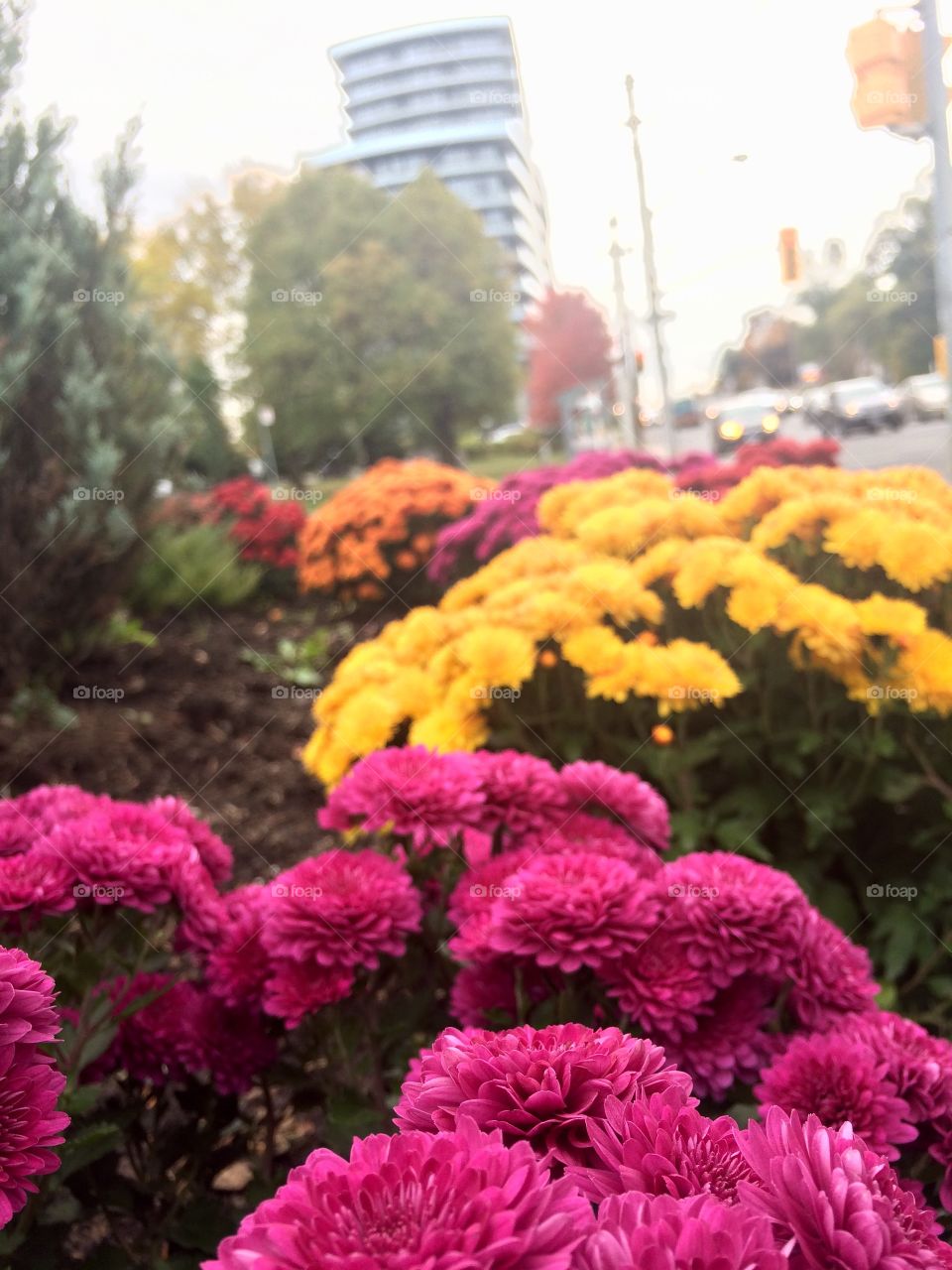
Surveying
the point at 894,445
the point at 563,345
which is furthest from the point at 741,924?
the point at 563,345

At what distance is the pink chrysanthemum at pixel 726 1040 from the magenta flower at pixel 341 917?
1.31ft

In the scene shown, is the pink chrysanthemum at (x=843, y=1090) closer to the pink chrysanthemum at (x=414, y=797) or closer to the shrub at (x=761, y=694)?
the pink chrysanthemum at (x=414, y=797)

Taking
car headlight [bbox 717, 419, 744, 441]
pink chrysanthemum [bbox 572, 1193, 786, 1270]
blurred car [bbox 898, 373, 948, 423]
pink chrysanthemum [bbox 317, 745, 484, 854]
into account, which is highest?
blurred car [bbox 898, 373, 948, 423]

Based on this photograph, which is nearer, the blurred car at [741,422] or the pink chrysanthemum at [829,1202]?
the pink chrysanthemum at [829,1202]


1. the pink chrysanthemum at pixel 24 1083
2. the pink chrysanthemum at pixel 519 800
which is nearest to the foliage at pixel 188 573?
the pink chrysanthemum at pixel 519 800

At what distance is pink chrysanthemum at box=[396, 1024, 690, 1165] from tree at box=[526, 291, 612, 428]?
3530 centimetres

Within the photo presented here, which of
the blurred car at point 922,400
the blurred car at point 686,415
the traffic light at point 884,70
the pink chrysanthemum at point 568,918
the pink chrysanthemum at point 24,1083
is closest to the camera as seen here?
the pink chrysanthemum at point 24,1083

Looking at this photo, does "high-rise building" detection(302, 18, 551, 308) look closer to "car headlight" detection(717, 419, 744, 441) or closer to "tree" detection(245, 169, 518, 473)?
"tree" detection(245, 169, 518, 473)

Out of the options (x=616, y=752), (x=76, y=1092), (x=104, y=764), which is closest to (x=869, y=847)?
(x=616, y=752)

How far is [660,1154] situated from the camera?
682 millimetres

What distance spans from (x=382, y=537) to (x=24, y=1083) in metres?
6.77

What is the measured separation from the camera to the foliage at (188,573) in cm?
649

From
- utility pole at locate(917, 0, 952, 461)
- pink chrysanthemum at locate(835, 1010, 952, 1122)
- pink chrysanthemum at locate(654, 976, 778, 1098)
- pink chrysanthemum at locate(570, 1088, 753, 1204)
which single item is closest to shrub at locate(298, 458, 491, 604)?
utility pole at locate(917, 0, 952, 461)

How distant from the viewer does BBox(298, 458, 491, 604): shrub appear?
24.7 ft
